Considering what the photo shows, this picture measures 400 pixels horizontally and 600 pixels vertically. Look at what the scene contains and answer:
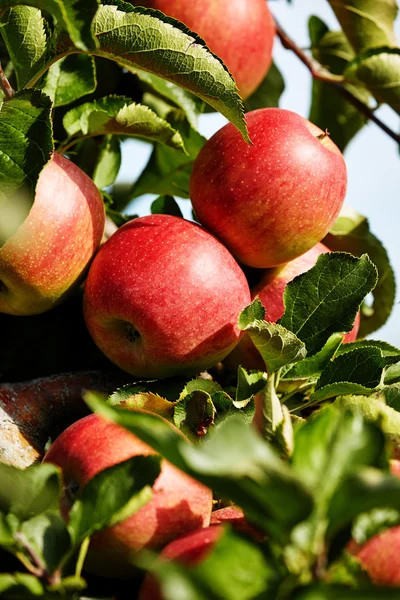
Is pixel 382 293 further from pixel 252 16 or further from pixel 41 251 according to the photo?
pixel 41 251

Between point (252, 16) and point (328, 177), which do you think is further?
point (252, 16)

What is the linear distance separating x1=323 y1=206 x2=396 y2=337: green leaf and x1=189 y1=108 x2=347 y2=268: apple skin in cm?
28

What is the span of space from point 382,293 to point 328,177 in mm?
442

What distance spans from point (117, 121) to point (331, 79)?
0.73m

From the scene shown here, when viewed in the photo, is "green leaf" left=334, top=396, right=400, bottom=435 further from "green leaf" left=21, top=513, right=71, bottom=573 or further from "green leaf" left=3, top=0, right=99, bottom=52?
"green leaf" left=3, top=0, right=99, bottom=52

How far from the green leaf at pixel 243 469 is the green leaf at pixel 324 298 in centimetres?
44

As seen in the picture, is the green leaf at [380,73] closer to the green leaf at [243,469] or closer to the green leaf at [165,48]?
the green leaf at [165,48]

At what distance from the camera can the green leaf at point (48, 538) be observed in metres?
0.56

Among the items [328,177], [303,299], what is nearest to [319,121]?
[328,177]

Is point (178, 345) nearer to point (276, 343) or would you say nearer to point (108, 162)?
point (276, 343)

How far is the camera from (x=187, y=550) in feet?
1.87

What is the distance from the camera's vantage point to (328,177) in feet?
3.12

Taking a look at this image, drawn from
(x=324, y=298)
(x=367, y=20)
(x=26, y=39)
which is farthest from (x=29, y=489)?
(x=367, y=20)

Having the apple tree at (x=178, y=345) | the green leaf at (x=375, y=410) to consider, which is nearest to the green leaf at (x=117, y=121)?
the apple tree at (x=178, y=345)
